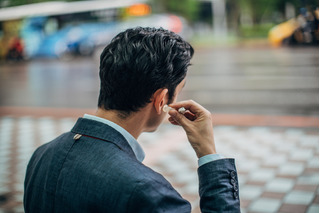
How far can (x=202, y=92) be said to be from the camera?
927 cm

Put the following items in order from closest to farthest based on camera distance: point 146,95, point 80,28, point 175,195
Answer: point 175,195, point 146,95, point 80,28

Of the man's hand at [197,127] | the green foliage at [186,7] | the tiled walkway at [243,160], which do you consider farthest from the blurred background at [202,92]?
the green foliage at [186,7]

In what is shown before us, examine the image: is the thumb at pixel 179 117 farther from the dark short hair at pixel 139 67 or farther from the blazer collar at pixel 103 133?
the blazer collar at pixel 103 133

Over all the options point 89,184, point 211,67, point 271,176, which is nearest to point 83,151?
point 89,184

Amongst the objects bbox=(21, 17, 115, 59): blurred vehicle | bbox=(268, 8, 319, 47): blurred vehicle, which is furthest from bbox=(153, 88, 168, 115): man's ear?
bbox=(21, 17, 115, 59): blurred vehicle

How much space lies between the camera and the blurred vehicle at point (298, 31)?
480 cm

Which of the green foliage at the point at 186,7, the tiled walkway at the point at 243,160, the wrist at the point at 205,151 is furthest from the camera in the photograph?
the green foliage at the point at 186,7

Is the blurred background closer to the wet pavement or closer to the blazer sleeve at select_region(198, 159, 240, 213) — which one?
the wet pavement

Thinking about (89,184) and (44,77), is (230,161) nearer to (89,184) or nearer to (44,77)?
(89,184)

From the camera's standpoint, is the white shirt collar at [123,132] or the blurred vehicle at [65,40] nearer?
the white shirt collar at [123,132]

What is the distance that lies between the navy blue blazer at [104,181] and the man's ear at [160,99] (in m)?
0.17

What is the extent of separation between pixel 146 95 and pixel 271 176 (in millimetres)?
3273

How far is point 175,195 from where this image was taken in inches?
45.2

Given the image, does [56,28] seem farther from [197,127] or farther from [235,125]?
[197,127]
